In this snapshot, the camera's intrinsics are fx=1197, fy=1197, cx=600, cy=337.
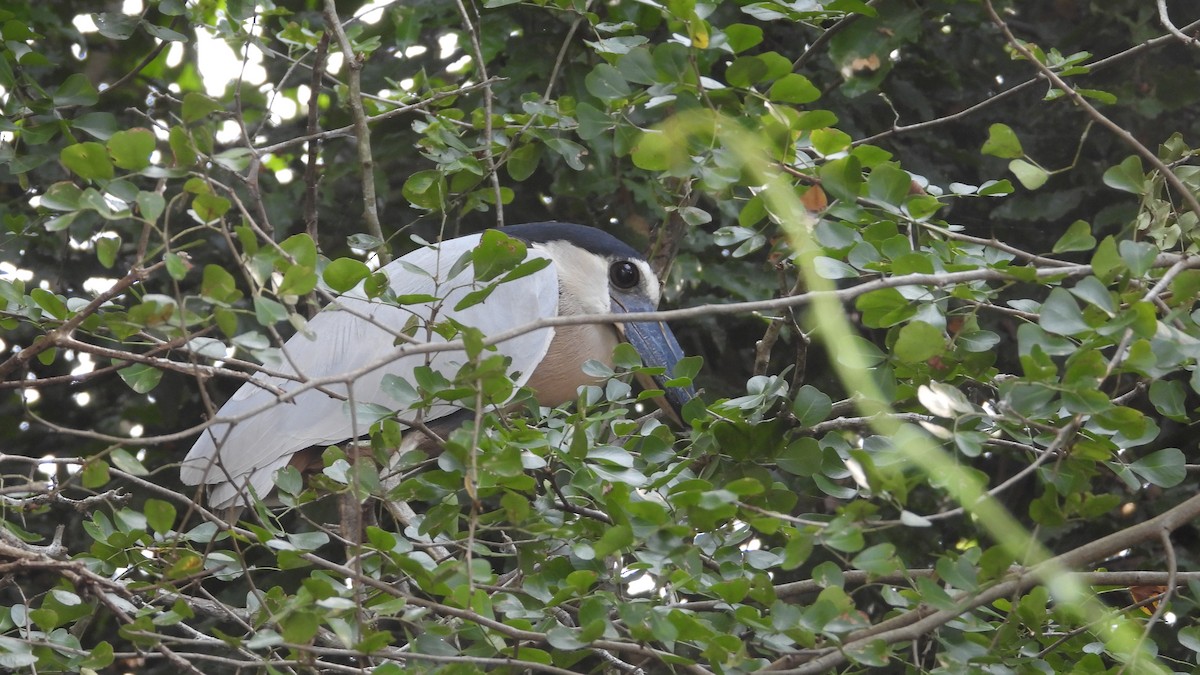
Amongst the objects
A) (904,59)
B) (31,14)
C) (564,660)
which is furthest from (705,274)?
(31,14)

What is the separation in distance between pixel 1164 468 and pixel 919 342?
1.19 ft

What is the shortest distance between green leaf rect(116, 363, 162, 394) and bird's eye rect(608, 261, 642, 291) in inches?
55.4

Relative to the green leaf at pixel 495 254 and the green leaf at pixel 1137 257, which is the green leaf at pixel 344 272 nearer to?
the green leaf at pixel 495 254

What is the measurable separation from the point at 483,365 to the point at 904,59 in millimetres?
1988

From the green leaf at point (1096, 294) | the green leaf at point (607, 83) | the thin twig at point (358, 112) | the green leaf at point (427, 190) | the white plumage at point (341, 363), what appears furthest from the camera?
the white plumage at point (341, 363)

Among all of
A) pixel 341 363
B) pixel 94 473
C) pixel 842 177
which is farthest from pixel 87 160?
pixel 341 363

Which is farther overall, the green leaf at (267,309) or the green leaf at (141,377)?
the green leaf at (141,377)

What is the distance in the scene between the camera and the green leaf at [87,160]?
1.21m

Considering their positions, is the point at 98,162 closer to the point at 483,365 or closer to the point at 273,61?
the point at 483,365

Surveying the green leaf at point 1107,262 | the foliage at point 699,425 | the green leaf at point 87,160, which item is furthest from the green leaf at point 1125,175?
the green leaf at point 87,160

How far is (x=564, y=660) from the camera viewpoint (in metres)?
1.40

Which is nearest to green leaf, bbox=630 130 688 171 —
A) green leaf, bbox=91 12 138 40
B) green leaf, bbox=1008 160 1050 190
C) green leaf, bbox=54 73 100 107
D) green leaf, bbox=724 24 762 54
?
green leaf, bbox=724 24 762 54

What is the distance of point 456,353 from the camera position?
230cm

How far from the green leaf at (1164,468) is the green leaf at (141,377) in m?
1.24
